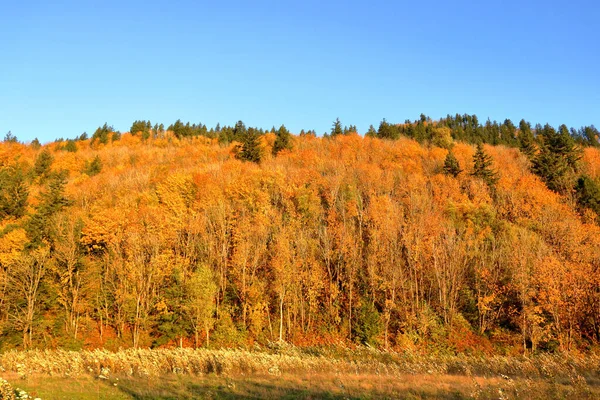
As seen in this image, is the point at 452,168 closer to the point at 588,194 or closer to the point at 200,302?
the point at 588,194

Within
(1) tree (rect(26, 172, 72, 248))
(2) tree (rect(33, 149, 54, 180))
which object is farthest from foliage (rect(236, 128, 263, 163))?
(1) tree (rect(26, 172, 72, 248))

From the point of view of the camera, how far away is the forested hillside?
4216cm

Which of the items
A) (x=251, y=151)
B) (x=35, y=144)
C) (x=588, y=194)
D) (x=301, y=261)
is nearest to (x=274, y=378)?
(x=301, y=261)

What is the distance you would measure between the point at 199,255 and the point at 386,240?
26000 millimetres

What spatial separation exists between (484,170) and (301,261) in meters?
45.3

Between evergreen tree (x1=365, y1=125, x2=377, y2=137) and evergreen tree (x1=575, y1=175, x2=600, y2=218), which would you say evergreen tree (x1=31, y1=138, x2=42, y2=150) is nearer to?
evergreen tree (x1=365, y1=125, x2=377, y2=137)

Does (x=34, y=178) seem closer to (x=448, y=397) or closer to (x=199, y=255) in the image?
(x=199, y=255)

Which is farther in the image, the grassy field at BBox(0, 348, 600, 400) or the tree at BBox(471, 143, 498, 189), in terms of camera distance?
the tree at BBox(471, 143, 498, 189)

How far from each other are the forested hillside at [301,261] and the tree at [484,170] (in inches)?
13.9

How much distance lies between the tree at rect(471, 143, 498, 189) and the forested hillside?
0.35 m

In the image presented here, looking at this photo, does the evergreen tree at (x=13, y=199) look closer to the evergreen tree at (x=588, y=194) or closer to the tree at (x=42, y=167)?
the tree at (x=42, y=167)

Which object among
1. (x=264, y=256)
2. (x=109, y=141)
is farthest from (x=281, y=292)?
(x=109, y=141)

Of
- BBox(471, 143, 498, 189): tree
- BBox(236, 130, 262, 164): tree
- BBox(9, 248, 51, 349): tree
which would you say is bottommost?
BBox(9, 248, 51, 349): tree

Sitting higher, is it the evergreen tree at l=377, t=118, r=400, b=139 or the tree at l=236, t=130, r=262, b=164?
the evergreen tree at l=377, t=118, r=400, b=139
